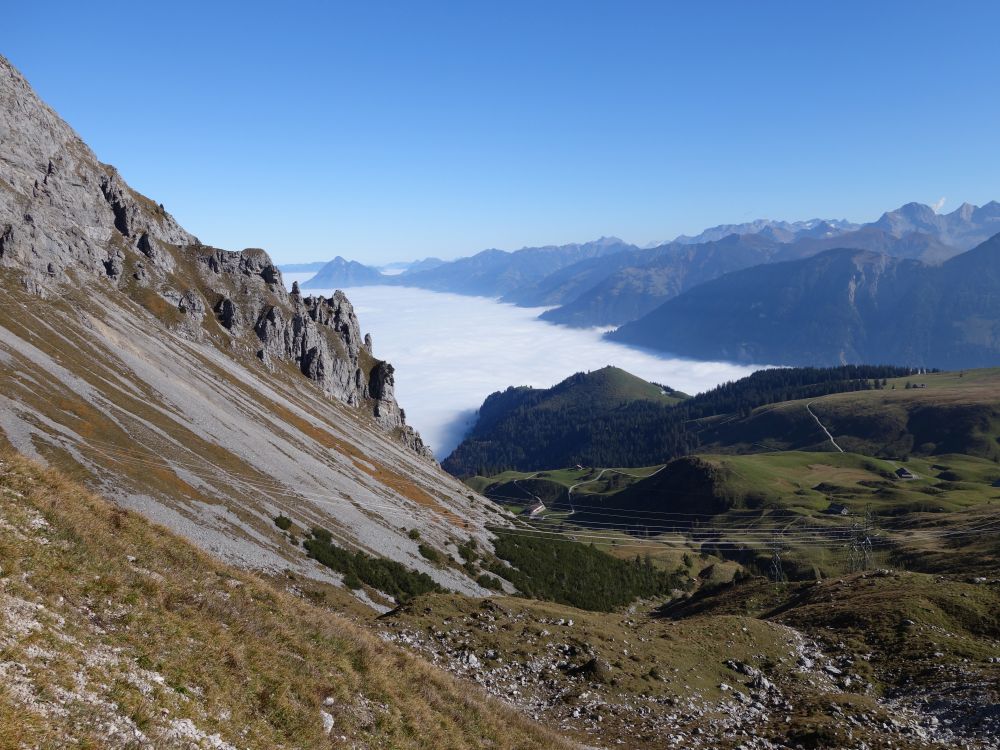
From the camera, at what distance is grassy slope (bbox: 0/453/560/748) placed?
14031 millimetres

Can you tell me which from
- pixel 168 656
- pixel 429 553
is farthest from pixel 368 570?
pixel 168 656

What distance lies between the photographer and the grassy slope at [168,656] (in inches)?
552

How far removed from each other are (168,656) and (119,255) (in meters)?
150

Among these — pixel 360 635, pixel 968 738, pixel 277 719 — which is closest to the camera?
pixel 277 719

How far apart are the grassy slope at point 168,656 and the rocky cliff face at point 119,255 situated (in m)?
103

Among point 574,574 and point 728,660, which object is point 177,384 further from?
point 728,660

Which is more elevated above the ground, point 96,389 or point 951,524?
point 96,389

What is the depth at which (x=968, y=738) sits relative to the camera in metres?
30.6

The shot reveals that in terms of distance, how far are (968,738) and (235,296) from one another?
181540 mm

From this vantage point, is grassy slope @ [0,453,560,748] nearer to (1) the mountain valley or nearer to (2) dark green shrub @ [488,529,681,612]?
(1) the mountain valley

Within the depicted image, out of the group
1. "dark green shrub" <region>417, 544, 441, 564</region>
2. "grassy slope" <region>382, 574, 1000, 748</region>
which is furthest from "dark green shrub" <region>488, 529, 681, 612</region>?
"grassy slope" <region>382, 574, 1000, 748</region>

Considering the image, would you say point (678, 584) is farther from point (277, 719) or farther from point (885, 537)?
point (277, 719)

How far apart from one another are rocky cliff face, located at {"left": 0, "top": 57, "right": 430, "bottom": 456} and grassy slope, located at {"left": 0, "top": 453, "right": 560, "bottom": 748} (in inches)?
4063

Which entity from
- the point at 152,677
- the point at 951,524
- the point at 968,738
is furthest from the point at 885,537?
the point at 152,677
